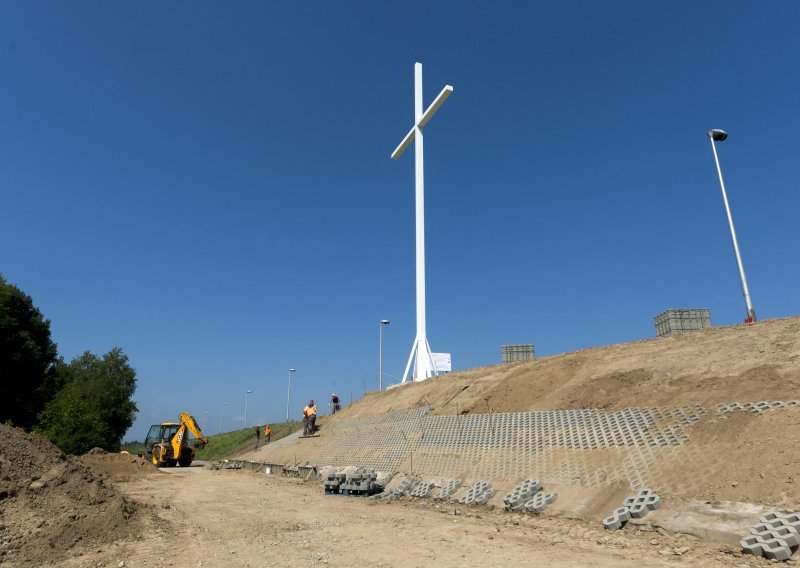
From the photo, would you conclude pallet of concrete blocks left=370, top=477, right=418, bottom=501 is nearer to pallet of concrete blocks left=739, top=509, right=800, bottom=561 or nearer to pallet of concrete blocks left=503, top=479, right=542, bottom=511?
pallet of concrete blocks left=503, top=479, right=542, bottom=511

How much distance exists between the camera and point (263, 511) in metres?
12.3

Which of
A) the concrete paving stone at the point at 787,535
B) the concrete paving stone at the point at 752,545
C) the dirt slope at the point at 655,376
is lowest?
the concrete paving stone at the point at 752,545

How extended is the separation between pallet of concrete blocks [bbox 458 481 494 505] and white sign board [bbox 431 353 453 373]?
16013 mm

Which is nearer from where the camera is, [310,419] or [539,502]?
[539,502]

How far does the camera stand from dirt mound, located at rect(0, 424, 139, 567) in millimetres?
7863

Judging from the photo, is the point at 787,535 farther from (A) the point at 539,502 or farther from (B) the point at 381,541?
(B) the point at 381,541

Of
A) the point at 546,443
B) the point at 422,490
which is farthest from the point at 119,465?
the point at 546,443

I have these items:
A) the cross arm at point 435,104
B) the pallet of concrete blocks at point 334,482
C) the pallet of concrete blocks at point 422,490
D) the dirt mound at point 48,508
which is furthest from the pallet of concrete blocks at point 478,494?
the cross arm at point 435,104

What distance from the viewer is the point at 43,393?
41.8 m

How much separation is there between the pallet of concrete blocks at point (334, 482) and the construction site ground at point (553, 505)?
15.7 inches

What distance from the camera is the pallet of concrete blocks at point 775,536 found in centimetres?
647

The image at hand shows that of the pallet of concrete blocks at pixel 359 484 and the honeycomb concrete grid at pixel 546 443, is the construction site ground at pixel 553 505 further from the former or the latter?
the pallet of concrete blocks at pixel 359 484

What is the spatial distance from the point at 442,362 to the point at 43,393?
35294 mm

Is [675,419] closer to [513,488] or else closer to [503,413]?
[513,488]
